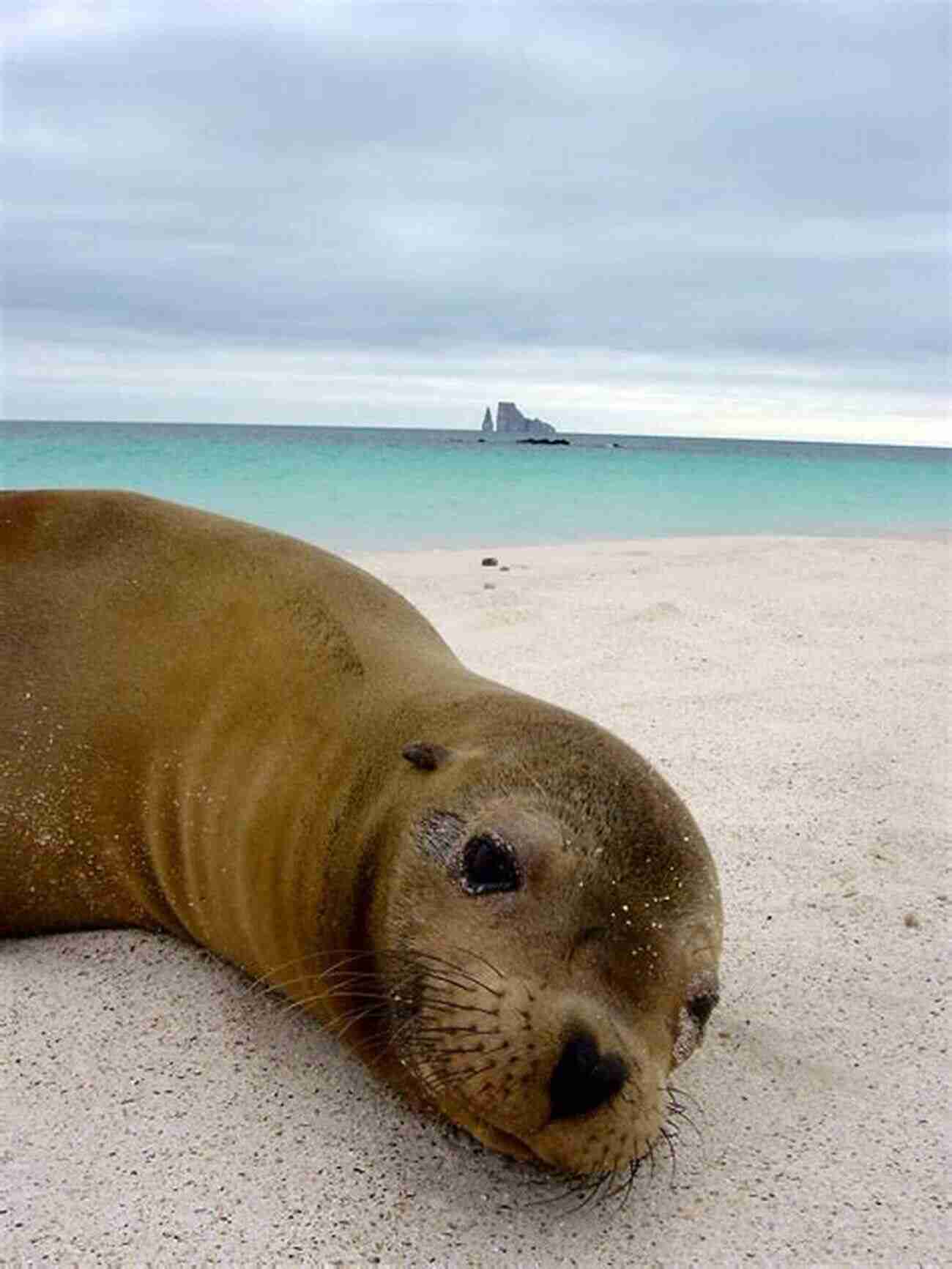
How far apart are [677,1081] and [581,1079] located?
67 centimetres

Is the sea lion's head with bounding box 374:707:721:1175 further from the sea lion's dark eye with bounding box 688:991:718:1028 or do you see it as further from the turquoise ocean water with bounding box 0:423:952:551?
the turquoise ocean water with bounding box 0:423:952:551

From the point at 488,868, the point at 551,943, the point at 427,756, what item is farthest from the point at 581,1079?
the point at 427,756

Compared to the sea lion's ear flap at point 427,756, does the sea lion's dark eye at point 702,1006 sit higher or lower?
lower

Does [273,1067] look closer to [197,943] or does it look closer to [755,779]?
[197,943]

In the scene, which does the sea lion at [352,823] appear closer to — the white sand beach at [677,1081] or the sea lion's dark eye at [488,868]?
the sea lion's dark eye at [488,868]

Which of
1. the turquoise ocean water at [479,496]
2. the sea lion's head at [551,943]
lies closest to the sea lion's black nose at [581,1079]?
the sea lion's head at [551,943]

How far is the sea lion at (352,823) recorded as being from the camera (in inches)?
79.3

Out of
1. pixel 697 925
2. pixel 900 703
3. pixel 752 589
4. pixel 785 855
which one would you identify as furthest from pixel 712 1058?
pixel 752 589

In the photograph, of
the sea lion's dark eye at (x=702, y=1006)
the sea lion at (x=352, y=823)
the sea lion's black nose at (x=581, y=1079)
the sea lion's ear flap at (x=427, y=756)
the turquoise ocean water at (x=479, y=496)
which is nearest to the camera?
the sea lion's black nose at (x=581, y=1079)

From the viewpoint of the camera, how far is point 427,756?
233 cm

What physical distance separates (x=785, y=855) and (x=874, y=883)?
0.79 ft

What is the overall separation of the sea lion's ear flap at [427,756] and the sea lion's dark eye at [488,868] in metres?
0.22

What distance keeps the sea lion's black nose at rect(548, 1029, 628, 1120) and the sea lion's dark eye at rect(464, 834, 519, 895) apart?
272mm

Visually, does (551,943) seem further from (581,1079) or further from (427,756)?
(427,756)
